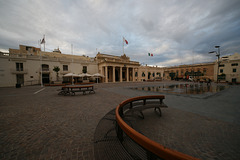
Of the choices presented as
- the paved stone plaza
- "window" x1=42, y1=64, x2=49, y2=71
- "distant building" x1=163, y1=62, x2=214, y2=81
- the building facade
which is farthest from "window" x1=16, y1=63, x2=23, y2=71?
"distant building" x1=163, y1=62, x2=214, y2=81

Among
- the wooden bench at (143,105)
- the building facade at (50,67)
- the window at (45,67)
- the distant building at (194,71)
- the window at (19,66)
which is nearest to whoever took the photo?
the wooden bench at (143,105)

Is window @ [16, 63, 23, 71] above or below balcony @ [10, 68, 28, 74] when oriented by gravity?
above

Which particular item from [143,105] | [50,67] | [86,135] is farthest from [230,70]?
[50,67]

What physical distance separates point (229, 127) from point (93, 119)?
492cm

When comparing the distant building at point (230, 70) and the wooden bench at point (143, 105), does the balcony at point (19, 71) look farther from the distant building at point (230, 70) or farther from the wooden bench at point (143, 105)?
the distant building at point (230, 70)

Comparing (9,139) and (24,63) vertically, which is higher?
(24,63)

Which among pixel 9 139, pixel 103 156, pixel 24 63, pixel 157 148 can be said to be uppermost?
pixel 24 63

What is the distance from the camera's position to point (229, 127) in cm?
290

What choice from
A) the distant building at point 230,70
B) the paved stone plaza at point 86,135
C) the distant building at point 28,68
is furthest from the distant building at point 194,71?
the distant building at point 28,68

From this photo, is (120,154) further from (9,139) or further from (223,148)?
(9,139)

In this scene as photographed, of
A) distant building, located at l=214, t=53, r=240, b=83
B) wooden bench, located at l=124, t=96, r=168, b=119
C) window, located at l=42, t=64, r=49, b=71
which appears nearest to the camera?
wooden bench, located at l=124, t=96, r=168, b=119

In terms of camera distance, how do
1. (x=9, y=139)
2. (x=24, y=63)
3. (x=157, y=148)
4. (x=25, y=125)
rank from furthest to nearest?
(x=24, y=63) < (x=25, y=125) < (x=9, y=139) < (x=157, y=148)

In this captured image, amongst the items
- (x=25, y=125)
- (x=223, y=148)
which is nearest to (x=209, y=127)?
(x=223, y=148)

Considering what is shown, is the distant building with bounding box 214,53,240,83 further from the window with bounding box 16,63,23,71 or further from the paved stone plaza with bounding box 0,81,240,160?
the window with bounding box 16,63,23,71
